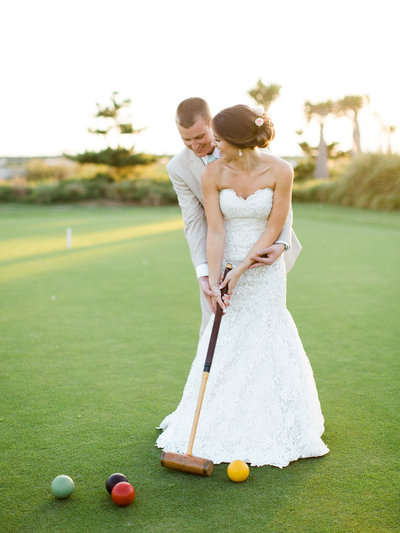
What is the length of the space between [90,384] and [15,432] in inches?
32.3

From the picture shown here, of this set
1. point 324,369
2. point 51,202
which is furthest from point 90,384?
point 51,202

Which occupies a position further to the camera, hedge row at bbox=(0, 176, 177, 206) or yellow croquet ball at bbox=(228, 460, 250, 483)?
hedge row at bbox=(0, 176, 177, 206)

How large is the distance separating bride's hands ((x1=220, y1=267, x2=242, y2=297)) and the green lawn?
2.98 ft

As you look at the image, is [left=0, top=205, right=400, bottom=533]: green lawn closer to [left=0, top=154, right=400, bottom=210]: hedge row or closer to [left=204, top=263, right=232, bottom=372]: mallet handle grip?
[left=204, top=263, right=232, bottom=372]: mallet handle grip

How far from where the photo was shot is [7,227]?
641 inches

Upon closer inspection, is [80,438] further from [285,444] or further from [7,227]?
[7,227]

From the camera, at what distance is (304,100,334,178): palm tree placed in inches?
1315

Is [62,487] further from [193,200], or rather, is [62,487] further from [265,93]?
[265,93]

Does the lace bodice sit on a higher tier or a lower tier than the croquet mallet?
higher

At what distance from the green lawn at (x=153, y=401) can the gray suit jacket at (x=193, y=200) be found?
104 cm

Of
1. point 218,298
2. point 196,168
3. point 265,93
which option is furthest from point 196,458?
point 265,93

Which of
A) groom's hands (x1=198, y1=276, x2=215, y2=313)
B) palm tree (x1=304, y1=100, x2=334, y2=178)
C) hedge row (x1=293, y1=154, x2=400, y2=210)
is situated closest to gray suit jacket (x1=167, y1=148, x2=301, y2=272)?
groom's hands (x1=198, y1=276, x2=215, y2=313)

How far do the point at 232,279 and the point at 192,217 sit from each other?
0.52 m

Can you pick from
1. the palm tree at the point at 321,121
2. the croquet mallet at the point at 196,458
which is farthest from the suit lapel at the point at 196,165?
the palm tree at the point at 321,121
